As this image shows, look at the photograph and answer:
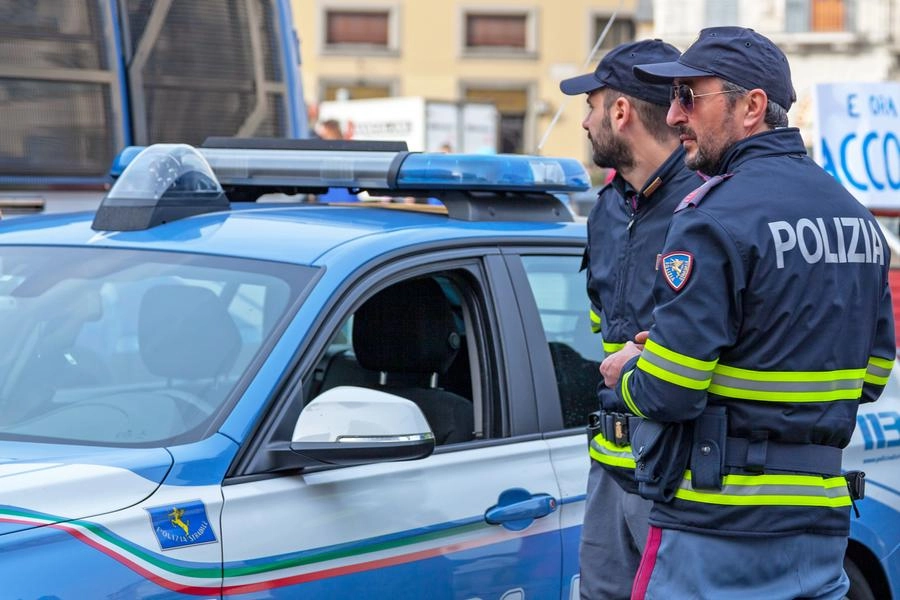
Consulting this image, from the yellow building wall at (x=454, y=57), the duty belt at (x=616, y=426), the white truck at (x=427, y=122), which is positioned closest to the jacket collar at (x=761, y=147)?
the duty belt at (x=616, y=426)

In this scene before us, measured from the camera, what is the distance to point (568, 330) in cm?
371

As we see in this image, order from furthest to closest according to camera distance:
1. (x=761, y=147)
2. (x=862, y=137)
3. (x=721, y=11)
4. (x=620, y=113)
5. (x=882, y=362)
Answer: (x=721, y=11), (x=862, y=137), (x=620, y=113), (x=882, y=362), (x=761, y=147)

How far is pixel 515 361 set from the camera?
3408mm

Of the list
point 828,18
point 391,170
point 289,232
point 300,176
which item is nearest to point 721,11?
point 828,18

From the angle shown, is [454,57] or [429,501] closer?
[429,501]

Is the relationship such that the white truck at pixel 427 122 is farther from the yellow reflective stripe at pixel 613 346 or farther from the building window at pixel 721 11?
the yellow reflective stripe at pixel 613 346

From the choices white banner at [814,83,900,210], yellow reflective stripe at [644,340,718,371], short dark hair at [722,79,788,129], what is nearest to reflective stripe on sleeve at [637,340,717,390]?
yellow reflective stripe at [644,340,718,371]

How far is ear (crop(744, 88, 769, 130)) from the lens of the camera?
2.68 m

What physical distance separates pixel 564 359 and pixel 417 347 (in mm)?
365

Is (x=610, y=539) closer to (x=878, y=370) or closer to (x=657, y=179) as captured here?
(x=878, y=370)

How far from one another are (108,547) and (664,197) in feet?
4.75

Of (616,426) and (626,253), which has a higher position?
(626,253)

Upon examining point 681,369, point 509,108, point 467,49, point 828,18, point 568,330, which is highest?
point 681,369

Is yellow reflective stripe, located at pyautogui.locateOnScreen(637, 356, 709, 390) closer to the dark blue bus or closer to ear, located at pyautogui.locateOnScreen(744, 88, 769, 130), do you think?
ear, located at pyautogui.locateOnScreen(744, 88, 769, 130)
